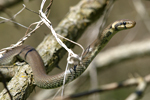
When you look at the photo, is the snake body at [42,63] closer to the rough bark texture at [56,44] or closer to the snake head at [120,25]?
the snake head at [120,25]

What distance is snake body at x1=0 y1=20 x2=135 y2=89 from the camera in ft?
8.95

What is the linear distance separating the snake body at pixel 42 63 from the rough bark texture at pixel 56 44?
0.10m

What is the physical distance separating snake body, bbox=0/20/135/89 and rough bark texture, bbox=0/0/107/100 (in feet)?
0.34

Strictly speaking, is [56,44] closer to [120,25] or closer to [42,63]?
[42,63]

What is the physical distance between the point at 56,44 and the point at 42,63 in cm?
42

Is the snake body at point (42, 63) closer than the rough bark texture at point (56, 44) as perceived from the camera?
No

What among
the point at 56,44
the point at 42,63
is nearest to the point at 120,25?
the point at 56,44

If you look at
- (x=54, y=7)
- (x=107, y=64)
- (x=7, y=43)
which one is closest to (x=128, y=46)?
(x=107, y=64)

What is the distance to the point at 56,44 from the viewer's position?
310cm

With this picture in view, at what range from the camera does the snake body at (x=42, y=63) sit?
107 inches

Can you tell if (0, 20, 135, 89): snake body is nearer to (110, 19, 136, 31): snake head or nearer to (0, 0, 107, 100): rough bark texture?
(110, 19, 136, 31): snake head

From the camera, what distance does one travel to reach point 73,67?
279 cm

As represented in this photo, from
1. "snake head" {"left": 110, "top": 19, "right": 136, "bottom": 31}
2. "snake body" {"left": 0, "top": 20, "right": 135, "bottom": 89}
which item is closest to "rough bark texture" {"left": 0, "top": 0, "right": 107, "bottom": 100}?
"snake body" {"left": 0, "top": 20, "right": 135, "bottom": 89}

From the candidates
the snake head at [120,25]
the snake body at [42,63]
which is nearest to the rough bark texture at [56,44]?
the snake body at [42,63]
